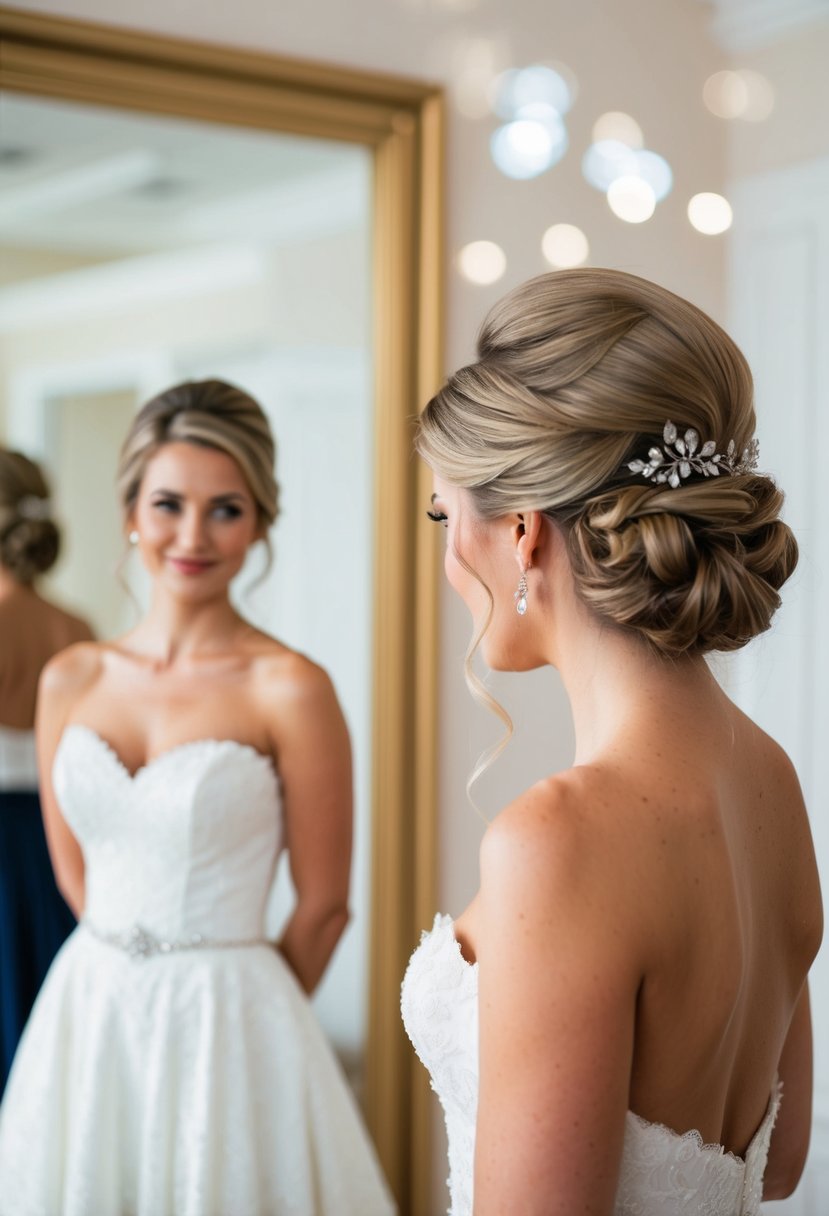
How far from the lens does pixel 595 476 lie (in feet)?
3.28

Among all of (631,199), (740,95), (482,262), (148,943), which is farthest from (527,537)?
(740,95)

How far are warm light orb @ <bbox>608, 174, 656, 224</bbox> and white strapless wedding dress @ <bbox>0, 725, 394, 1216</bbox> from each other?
1.44 meters

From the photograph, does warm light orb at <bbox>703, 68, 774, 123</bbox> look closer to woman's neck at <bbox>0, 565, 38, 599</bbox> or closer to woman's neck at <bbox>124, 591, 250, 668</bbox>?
woman's neck at <bbox>124, 591, 250, 668</bbox>

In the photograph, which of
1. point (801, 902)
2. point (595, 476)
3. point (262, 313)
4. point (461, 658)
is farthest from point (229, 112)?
point (801, 902)

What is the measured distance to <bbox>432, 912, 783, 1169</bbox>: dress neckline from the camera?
1.00 metres

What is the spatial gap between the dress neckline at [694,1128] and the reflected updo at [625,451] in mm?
341

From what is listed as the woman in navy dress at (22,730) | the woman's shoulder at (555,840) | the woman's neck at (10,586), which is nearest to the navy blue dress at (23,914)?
the woman in navy dress at (22,730)

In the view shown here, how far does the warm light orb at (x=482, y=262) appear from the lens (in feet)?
7.95

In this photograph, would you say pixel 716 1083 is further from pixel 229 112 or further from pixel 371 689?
pixel 229 112

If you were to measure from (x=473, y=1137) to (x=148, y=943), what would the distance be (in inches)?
30.7

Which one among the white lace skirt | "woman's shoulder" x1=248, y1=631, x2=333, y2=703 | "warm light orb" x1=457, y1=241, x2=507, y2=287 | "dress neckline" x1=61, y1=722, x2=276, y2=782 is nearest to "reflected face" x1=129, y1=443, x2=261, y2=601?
"woman's shoulder" x1=248, y1=631, x2=333, y2=703

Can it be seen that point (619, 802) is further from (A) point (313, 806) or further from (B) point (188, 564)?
(B) point (188, 564)

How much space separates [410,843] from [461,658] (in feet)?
1.22

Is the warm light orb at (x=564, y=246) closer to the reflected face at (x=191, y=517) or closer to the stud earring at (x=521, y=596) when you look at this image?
the reflected face at (x=191, y=517)
